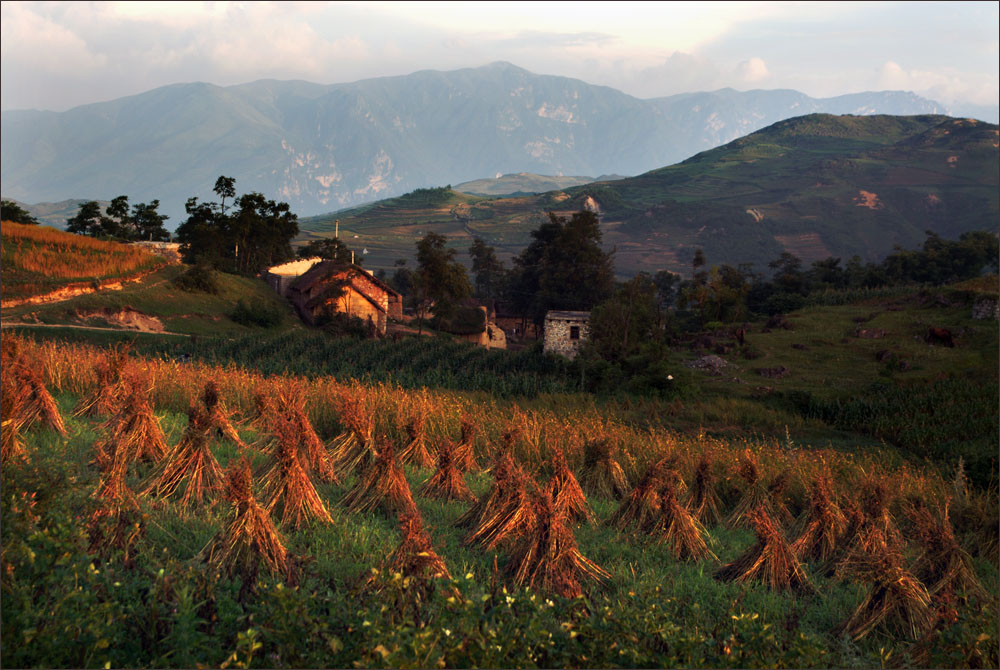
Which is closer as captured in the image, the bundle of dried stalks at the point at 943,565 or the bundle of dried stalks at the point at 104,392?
the bundle of dried stalks at the point at 943,565

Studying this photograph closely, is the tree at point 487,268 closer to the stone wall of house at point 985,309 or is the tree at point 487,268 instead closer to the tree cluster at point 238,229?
the tree cluster at point 238,229

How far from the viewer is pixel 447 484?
902 cm

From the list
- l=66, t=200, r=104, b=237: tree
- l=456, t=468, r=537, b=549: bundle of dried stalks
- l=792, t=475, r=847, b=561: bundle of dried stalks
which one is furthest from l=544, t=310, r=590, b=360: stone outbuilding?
l=66, t=200, r=104, b=237: tree

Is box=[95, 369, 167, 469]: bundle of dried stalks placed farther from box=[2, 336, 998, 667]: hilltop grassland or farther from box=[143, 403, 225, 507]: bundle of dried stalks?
box=[143, 403, 225, 507]: bundle of dried stalks

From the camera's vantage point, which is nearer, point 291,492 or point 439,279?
point 291,492

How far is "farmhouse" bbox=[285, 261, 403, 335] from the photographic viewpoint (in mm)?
45406

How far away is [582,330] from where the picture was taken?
40625mm

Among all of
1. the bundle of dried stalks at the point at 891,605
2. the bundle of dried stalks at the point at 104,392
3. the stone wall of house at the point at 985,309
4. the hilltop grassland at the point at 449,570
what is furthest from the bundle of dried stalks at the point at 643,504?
the stone wall of house at the point at 985,309

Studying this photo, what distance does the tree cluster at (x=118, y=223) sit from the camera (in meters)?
62.1

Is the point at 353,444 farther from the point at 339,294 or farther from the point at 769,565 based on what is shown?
the point at 339,294

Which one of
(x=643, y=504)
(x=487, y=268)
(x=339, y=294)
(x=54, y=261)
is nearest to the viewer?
(x=643, y=504)

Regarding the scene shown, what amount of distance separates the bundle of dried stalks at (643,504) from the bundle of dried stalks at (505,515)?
1600mm

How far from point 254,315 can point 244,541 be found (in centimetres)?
3453

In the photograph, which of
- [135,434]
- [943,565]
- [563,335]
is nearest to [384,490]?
[135,434]
